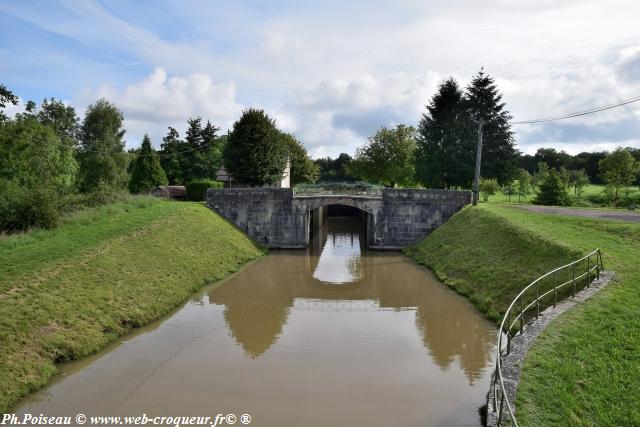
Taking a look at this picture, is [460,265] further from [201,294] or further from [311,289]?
[201,294]

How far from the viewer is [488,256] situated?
25.4 meters

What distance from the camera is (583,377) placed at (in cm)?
→ 1057

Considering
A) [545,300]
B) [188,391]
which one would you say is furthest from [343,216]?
[188,391]

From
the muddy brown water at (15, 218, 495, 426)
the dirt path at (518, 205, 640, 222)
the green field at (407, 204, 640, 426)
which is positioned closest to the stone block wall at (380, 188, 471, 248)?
the dirt path at (518, 205, 640, 222)

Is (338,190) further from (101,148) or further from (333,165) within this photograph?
→ (333,165)

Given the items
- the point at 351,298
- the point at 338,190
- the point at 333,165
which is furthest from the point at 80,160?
the point at 333,165

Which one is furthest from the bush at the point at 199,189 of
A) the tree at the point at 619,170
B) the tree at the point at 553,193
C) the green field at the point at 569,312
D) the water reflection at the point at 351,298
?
→ the tree at the point at 619,170

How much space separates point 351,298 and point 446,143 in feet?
95.2

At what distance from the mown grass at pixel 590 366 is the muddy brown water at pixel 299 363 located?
2095mm

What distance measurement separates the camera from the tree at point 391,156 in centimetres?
6419

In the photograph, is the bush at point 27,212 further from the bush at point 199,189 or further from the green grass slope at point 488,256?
the green grass slope at point 488,256

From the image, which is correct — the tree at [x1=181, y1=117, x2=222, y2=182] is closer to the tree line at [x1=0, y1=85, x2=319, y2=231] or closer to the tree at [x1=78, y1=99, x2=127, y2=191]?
the tree line at [x1=0, y1=85, x2=319, y2=231]

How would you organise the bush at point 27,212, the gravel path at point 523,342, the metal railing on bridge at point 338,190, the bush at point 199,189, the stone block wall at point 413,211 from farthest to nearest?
the bush at point 199,189 → the metal railing on bridge at point 338,190 → the stone block wall at point 413,211 → the bush at point 27,212 → the gravel path at point 523,342

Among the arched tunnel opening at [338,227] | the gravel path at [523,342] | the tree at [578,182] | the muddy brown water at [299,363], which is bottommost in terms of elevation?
the muddy brown water at [299,363]
